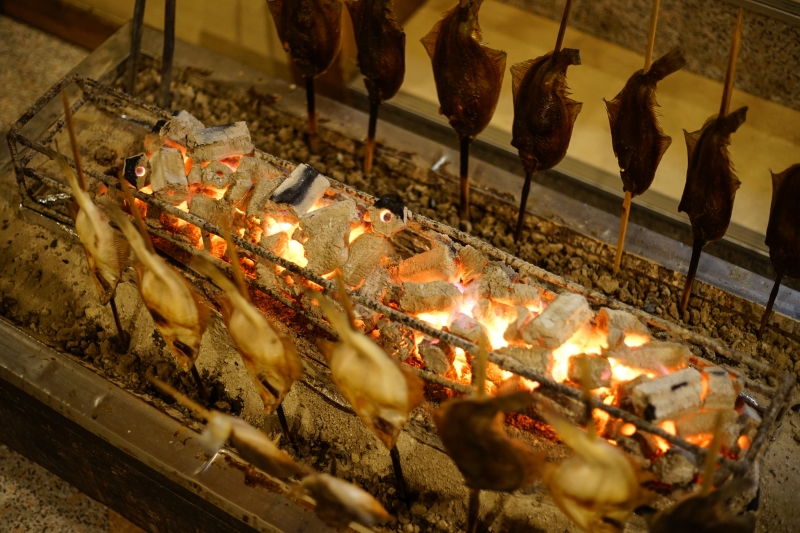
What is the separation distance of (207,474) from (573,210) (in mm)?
1836

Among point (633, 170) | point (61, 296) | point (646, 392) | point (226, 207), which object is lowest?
point (61, 296)

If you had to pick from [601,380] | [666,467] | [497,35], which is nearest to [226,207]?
[601,380]

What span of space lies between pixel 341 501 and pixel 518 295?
35.8 inches

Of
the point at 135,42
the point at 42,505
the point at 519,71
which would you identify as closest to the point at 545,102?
the point at 519,71

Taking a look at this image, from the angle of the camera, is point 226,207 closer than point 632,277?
Yes

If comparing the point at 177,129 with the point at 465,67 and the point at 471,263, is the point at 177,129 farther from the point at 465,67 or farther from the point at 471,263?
the point at 471,263

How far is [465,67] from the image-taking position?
2492mm

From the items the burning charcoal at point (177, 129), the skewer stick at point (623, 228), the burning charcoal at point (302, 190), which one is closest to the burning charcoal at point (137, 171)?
the burning charcoal at point (177, 129)

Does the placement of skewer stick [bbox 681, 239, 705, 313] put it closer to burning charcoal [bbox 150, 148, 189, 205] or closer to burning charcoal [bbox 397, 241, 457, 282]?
burning charcoal [bbox 397, 241, 457, 282]

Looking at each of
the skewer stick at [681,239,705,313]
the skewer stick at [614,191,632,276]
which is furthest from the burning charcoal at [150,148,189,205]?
→ the skewer stick at [681,239,705,313]

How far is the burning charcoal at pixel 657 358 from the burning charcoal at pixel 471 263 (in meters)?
0.49

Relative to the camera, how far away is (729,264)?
2852 millimetres

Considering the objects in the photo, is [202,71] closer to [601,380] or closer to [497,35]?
[497,35]

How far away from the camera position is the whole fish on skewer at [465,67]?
243cm
